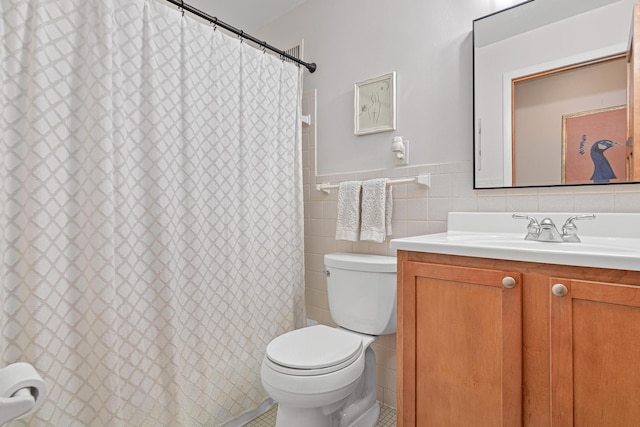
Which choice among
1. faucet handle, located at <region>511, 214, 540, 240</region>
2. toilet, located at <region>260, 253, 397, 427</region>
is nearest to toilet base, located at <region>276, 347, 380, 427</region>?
toilet, located at <region>260, 253, 397, 427</region>

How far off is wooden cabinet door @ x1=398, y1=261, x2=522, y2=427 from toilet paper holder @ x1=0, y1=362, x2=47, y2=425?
959 millimetres

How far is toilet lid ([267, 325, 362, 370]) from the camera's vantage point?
4.05 ft

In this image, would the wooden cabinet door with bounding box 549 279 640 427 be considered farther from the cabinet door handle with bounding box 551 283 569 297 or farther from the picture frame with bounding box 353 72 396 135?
the picture frame with bounding box 353 72 396 135

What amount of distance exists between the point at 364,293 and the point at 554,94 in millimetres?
1131

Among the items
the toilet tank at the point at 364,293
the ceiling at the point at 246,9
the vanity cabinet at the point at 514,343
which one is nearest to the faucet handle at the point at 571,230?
the vanity cabinet at the point at 514,343

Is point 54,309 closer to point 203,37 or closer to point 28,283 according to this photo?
point 28,283

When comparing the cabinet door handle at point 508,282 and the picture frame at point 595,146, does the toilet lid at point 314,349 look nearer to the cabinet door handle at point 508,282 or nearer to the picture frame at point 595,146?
the cabinet door handle at point 508,282

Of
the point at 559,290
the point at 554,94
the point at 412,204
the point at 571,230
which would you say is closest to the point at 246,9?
the point at 412,204

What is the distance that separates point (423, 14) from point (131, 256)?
1.70 meters

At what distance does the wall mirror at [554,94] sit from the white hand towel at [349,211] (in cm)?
58

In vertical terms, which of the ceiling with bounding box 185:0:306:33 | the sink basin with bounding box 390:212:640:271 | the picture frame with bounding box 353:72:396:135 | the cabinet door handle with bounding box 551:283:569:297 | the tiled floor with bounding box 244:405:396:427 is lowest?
the tiled floor with bounding box 244:405:396:427

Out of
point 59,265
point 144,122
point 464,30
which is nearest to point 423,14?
point 464,30

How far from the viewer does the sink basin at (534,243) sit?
A: 2.72 ft

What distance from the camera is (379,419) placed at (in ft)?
5.41
